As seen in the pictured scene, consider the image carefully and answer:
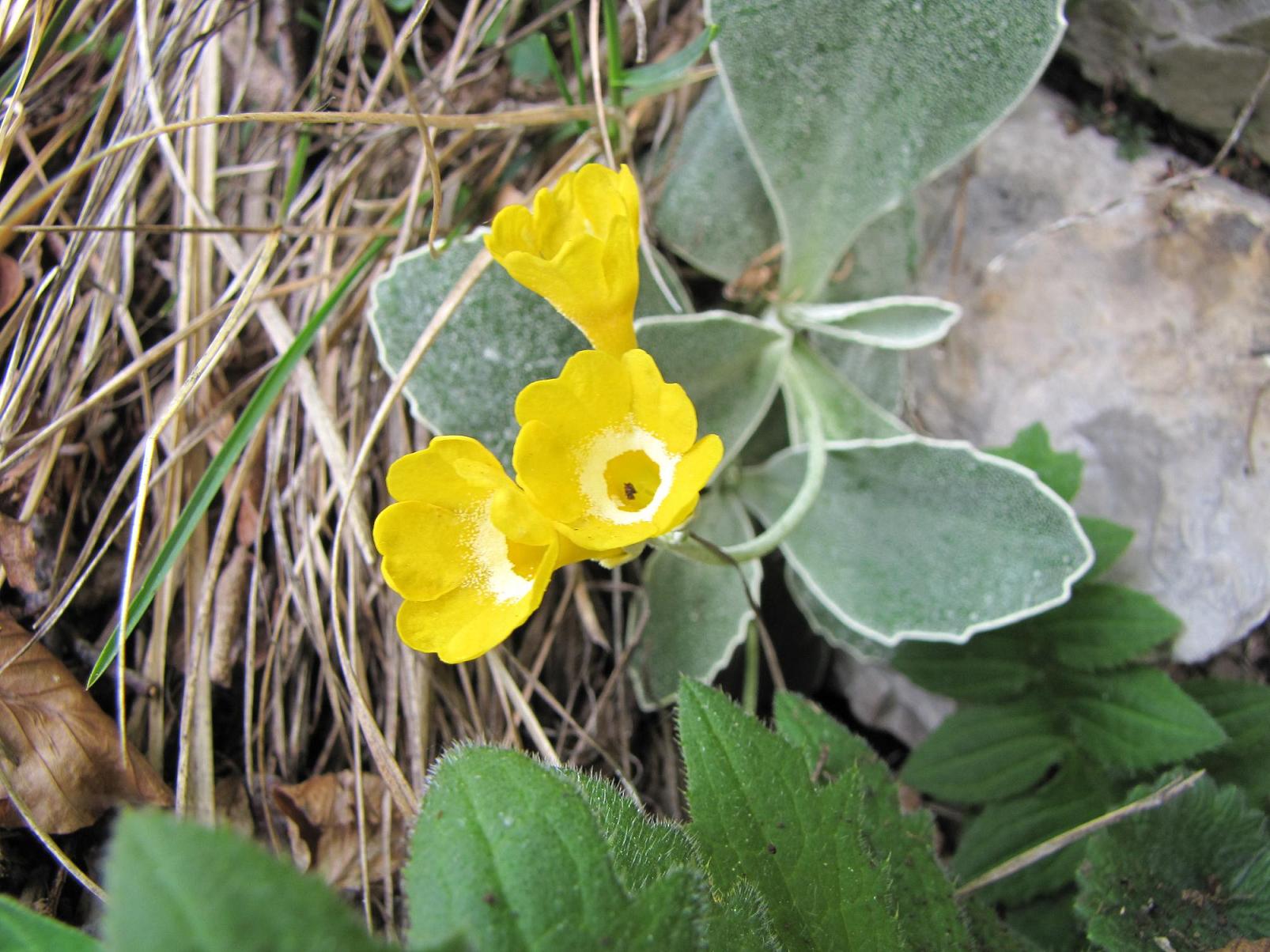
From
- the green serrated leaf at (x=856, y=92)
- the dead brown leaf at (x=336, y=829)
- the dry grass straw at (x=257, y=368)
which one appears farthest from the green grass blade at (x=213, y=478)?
the green serrated leaf at (x=856, y=92)

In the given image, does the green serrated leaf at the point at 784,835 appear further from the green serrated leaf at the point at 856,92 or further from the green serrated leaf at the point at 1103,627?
the green serrated leaf at the point at 856,92

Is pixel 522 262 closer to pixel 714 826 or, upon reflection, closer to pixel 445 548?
pixel 445 548

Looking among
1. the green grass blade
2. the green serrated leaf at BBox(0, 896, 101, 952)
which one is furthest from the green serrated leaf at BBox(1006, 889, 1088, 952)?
the green grass blade

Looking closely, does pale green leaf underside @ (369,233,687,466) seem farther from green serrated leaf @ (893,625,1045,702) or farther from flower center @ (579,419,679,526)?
green serrated leaf @ (893,625,1045,702)

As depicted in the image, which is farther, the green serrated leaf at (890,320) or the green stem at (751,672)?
the green stem at (751,672)

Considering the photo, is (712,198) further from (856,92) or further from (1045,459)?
(1045,459)

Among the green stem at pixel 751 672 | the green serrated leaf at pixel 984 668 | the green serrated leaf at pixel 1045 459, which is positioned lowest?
the green stem at pixel 751 672

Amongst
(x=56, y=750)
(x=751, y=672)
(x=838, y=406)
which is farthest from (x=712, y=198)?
(x=56, y=750)
